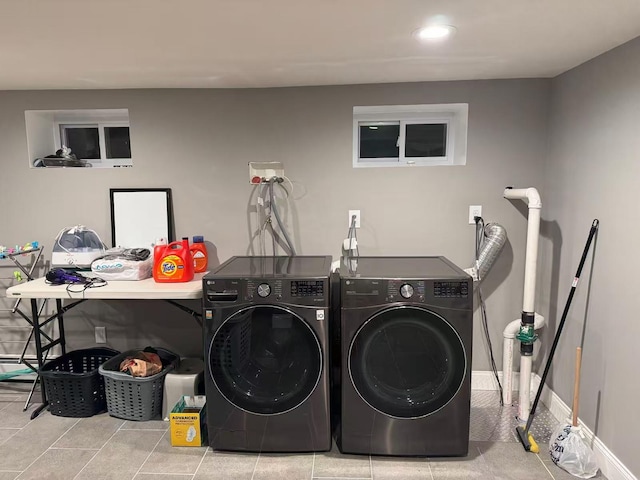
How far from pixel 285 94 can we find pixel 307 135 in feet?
0.97

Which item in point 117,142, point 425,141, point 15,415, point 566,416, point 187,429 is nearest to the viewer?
point 187,429

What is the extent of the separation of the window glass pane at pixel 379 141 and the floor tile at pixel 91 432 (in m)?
2.31

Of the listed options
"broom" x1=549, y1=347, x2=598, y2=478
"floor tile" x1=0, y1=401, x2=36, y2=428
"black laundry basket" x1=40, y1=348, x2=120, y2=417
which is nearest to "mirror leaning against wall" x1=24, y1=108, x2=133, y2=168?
"black laundry basket" x1=40, y1=348, x2=120, y2=417

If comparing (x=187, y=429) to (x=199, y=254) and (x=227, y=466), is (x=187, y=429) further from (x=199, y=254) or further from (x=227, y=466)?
(x=199, y=254)

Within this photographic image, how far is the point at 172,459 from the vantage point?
223cm

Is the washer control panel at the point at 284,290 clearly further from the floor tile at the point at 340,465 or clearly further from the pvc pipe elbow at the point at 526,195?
the pvc pipe elbow at the point at 526,195

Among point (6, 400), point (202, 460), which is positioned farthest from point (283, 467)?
point (6, 400)

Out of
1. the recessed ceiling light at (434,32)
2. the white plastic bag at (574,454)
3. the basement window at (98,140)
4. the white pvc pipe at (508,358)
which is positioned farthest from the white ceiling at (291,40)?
the white plastic bag at (574,454)

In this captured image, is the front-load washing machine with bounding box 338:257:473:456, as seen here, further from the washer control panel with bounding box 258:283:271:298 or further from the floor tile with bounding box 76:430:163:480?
the floor tile with bounding box 76:430:163:480

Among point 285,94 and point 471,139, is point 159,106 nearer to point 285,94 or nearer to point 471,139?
point 285,94

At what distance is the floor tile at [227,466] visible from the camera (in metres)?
2.10

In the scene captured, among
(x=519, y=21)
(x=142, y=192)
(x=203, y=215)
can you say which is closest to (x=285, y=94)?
(x=203, y=215)

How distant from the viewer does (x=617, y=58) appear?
2.02 m

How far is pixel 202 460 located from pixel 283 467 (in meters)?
0.42
